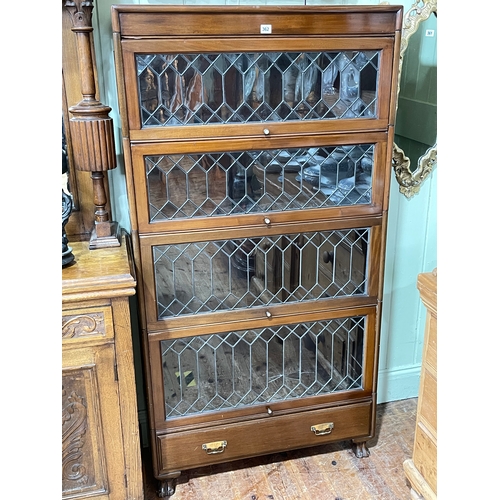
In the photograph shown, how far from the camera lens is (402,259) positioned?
2197mm

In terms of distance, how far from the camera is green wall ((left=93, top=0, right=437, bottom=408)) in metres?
1.86

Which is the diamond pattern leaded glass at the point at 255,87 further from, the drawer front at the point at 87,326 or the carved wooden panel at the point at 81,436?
the carved wooden panel at the point at 81,436

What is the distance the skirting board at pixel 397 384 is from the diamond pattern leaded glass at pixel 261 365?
45 centimetres

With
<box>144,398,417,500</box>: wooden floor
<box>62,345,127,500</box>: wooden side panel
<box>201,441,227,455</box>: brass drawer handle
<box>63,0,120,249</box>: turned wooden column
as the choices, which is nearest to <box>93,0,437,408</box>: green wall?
<box>63,0,120,249</box>: turned wooden column

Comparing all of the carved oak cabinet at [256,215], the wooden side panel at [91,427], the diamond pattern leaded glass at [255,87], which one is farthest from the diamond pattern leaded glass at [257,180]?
the wooden side panel at [91,427]

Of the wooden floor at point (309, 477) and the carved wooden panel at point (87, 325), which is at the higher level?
the carved wooden panel at point (87, 325)

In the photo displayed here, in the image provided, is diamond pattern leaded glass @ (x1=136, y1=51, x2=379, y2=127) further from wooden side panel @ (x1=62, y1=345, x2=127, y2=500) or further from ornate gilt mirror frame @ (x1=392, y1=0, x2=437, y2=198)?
wooden side panel @ (x1=62, y1=345, x2=127, y2=500)

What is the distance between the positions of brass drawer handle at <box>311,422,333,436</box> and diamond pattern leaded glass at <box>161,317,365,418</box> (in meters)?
0.12

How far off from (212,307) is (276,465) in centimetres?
71

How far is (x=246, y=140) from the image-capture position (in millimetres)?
1569

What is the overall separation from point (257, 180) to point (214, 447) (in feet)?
2.98

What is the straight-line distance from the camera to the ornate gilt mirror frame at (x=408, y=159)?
1881mm
